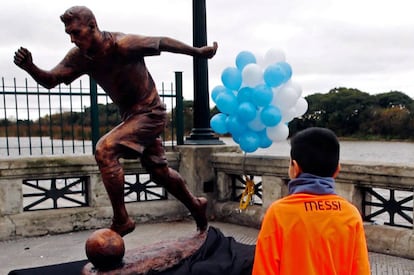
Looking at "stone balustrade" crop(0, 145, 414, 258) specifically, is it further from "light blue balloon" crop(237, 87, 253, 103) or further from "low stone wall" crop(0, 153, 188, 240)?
"light blue balloon" crop(237, 87, 253, 103)

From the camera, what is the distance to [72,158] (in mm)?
5652

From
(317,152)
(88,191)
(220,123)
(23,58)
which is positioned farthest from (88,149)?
(317,152)

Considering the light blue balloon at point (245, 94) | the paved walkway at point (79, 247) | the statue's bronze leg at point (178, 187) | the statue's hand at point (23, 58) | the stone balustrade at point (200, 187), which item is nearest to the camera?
the statue's hand at point (23, 58)

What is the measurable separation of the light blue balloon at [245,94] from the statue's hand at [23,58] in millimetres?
2526

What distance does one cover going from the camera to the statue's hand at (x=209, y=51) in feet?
11.0

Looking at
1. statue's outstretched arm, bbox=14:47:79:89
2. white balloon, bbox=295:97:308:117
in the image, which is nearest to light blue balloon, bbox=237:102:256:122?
white balloon, bbox=295:97:308:117

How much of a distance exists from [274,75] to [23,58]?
2704 millimetres

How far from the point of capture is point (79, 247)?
496cm

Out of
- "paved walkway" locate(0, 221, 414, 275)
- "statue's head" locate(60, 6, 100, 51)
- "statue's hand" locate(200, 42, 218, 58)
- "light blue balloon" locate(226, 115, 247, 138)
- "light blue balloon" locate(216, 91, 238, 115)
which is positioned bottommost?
"paved walkway" locate(0, 221, 414, 275)

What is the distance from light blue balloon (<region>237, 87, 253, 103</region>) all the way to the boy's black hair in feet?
9.80

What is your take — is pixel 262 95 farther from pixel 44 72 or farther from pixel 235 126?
pixel 44 72

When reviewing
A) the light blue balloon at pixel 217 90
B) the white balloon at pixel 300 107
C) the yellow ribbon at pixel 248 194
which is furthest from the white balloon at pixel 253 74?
the yellow ribbon at pixel 248 194

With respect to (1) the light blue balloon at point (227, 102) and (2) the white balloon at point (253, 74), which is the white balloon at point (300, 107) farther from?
(1) the light blue balloon at point (227, 102)

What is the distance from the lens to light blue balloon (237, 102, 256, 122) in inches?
192
